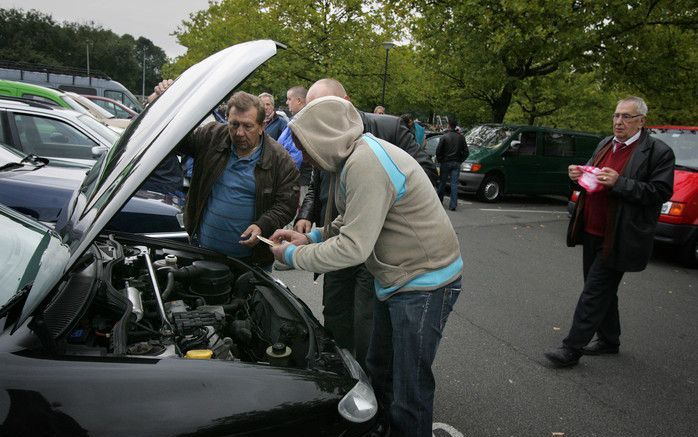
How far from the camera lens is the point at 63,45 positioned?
6200 centimetres

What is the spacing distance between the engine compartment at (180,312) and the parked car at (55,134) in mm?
3689

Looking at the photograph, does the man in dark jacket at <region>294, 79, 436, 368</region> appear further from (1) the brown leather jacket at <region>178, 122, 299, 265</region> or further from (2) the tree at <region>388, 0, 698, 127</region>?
(2) the tree at <region>388, 0, 698, 127</region>

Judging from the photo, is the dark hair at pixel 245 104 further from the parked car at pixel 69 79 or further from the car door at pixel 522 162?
the parked car at pixel 69 79

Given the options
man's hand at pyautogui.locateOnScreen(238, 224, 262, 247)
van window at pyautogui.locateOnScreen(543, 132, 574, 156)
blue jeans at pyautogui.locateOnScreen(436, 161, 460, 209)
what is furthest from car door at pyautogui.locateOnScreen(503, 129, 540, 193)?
man's hand at pyautogui.locateOnScreen(238, 224, 262, 247)

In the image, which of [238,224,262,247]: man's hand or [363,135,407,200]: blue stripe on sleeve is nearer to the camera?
[363,135,407,200]: blue stripe on sleeve

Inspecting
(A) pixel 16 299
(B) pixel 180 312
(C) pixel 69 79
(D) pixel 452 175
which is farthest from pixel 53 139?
(C) pixel 69 79

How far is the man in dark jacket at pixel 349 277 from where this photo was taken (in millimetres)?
2887

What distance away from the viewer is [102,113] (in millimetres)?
11609

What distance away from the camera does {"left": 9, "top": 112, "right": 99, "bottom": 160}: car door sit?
597 cm

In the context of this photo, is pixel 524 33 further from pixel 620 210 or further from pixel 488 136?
pixel 620 210

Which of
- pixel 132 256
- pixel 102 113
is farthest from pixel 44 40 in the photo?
pixel 132 256

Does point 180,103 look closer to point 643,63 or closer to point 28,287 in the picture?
point 28,287

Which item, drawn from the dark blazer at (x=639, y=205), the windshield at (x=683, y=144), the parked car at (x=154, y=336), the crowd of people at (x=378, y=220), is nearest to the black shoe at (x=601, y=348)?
the crowd of people at (x=378, y=220)

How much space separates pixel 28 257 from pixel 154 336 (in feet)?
2.02
